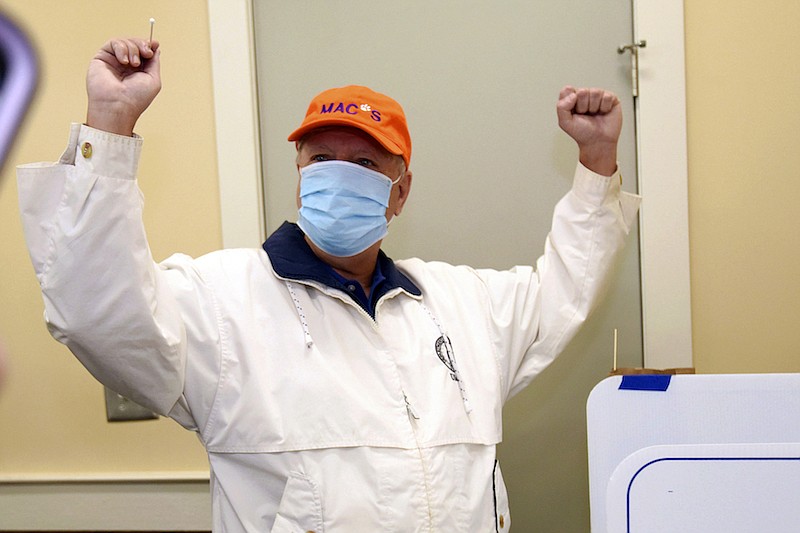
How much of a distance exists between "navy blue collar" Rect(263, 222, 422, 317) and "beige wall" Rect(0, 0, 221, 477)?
1.56 feet

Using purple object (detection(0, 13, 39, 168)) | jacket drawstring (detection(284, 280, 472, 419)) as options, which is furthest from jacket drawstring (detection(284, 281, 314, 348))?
purple object (detection(0, 13, 39, 168))

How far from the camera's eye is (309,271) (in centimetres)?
135

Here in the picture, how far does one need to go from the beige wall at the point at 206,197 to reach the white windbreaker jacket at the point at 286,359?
40 cm

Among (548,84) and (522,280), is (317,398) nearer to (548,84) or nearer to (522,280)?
(522,280)

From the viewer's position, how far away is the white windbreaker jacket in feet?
3.19

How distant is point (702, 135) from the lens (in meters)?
1.76

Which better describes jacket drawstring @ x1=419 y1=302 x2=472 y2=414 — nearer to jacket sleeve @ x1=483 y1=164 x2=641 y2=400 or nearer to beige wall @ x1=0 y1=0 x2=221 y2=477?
jacket sleeve @ x1=483 y1=164 x2=641 y2=400

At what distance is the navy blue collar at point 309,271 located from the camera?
1.35 meters

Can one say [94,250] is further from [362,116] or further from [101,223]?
[362,116]

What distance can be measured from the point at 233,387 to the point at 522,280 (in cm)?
66

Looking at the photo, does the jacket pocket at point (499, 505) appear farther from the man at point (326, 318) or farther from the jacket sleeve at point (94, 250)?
the jacket sleeve at point (94, 250)

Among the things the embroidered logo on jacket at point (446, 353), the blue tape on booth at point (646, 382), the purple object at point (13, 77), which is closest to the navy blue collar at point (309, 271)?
the embroidered logo on jacket at point (446, 353)

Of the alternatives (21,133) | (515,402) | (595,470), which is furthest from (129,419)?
(21,133)

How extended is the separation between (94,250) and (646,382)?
0.85m
